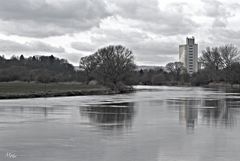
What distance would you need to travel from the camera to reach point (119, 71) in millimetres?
78250

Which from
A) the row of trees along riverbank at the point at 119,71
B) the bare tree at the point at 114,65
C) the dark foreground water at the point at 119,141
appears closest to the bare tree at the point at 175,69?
the row of trees along riverbank at the point at 119,71

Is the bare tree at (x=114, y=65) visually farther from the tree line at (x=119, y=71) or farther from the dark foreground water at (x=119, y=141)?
the dark foreground water at (x=119, y=141)

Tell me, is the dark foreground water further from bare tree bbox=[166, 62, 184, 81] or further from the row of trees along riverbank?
bare tree bbox=[166, 62, 184, 81]

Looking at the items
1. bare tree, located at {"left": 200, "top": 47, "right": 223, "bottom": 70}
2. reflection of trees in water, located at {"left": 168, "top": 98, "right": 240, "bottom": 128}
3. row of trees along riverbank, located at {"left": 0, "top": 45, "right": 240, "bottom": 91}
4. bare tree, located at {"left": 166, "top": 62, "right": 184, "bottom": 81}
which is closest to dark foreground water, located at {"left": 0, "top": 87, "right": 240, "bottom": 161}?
reflection of trees in water, located at {"left": 168, "top": 98, "right": 240, "bottom": 128}

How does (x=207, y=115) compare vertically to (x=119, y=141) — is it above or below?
above

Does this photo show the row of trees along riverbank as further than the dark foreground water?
Yes

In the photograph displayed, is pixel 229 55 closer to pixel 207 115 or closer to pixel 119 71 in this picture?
pixel 119 71

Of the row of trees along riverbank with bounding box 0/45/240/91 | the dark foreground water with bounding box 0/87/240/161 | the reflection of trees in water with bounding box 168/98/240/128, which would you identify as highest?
the row of trees along riverbank with bounding box 0/45/240/91

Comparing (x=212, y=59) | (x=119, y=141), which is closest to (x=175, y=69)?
(x=212, y=59)

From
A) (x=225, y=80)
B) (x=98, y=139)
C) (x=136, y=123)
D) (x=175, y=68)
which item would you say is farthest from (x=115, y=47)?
(x=175, y=68)

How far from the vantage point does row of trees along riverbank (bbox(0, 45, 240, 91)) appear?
79000 mm

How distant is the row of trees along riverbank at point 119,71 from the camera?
7900cm

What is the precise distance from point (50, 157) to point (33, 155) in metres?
0.54

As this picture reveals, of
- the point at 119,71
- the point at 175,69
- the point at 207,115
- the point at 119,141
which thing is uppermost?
the point at 175,69
